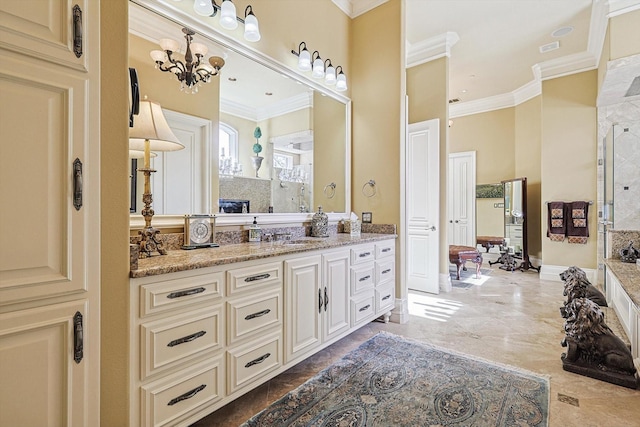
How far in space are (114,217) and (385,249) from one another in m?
2.26

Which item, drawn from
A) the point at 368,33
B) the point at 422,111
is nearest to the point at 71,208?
the point at 368,33

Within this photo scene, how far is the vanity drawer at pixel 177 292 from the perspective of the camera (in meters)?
1.28

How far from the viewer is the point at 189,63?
2.04 meters

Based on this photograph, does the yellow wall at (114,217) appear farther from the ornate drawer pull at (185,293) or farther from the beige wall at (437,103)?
the beige wall at (437,103)

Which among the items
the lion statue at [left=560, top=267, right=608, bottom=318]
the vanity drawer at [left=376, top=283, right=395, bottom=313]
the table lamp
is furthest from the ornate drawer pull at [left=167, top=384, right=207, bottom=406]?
the lion statue at [left=560, top=267, right=608, bottom=318]

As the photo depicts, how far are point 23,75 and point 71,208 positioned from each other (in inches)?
17.0

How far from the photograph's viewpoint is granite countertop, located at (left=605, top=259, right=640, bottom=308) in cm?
202

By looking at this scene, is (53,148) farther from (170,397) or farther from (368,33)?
(368,33)

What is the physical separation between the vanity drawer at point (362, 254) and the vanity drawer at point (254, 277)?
0.83 metres

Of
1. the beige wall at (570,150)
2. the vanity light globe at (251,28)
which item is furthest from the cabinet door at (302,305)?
the beige wall at (570,150)

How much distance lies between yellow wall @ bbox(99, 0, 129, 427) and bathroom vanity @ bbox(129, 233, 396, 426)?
0.04 m

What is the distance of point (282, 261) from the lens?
1898mm

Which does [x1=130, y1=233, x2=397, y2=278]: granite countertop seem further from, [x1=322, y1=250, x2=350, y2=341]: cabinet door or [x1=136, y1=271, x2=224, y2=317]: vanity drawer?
[x1=322, y1=250, x2=350, y2=341]: cabinet door

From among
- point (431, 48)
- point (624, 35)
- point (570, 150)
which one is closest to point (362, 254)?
point (431, 48)
